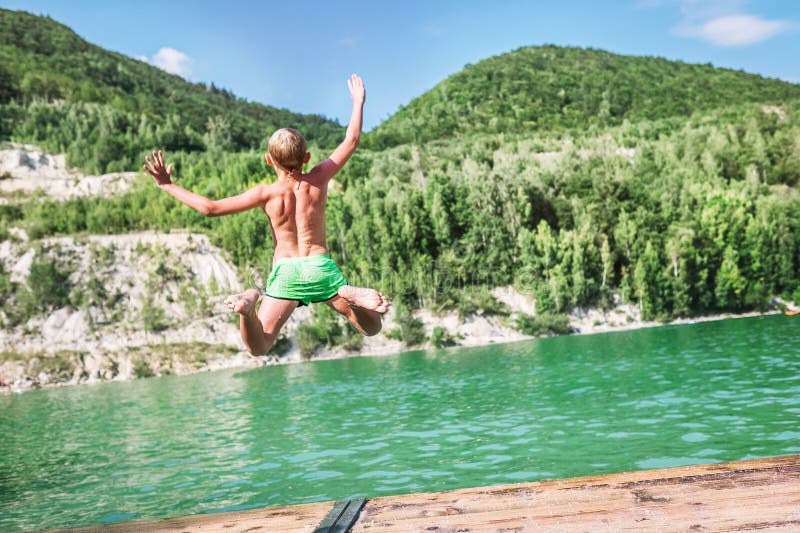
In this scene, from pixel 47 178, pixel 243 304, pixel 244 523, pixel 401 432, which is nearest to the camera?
pixel 244 523

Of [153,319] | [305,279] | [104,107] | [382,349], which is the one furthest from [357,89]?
[104,107]

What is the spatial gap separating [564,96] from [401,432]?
11630 cm

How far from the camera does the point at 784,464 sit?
4262 mm

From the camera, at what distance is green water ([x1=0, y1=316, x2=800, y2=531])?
1252 centimetres

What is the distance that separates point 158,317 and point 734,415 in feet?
174

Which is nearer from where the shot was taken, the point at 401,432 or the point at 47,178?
the point at 401,432

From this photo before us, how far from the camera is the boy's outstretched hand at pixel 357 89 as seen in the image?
19.1ft

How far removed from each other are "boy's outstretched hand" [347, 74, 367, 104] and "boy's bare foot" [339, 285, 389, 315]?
5.97ft

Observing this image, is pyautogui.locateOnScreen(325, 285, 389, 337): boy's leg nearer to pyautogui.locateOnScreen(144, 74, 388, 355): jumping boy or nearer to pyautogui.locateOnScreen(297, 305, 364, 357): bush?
pyautogui.locateOnScreen(144, 74, 388, 355): jumping boy

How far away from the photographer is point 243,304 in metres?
4.85

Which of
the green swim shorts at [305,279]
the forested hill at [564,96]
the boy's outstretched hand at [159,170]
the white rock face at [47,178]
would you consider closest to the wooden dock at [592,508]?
the green swim shorts at [305,279]

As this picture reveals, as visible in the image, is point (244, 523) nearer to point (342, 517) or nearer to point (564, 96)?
point (342, 517)

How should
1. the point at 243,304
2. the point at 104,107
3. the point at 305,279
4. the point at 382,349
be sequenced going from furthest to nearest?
the point at 104,107, the point at 382,349, the point at 305,279, the point at 243,304

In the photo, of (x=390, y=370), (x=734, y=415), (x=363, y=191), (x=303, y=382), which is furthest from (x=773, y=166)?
(x=734, y=415)
